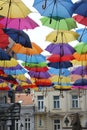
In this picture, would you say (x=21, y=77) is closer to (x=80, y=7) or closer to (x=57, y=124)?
(x=80, y=7)

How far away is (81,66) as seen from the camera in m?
14.9

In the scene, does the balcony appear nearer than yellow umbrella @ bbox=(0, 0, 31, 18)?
No

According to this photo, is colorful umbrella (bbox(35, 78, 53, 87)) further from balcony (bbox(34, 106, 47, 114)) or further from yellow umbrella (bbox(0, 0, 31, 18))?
balcony (bbox(34, 106, 47, 114))

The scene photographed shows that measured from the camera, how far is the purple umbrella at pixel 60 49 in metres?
11.8

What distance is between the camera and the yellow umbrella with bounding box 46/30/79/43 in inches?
422

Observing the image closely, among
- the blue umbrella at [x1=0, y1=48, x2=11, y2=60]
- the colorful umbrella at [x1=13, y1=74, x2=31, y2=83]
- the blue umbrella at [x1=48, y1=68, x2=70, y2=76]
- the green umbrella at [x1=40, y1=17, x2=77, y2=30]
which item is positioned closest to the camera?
the green umbrella at [x1=40, y1=17, x2=77, y2=30]

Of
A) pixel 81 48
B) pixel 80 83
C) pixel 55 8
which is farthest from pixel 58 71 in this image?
pixel 55 8

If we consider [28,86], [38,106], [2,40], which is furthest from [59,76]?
[38,106]

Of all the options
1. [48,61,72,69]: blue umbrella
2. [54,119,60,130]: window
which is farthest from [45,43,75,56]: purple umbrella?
[54,119,60,130]: window

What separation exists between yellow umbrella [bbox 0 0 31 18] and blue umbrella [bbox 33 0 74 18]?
473mm

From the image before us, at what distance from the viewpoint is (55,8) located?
368 inches

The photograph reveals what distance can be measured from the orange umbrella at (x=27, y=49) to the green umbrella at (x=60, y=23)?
1.93m

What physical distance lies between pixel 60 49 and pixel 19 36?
2.07 m

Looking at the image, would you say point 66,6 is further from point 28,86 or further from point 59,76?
point 28,86
